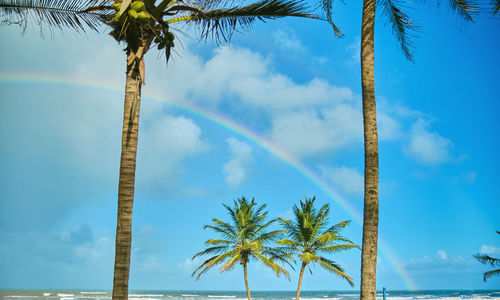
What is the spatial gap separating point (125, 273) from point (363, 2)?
6009 mm

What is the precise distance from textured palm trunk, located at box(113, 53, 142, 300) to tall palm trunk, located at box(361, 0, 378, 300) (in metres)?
3.57

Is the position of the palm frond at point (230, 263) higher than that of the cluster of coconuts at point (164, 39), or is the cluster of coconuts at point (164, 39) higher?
the cluster of coconuts at point (164, 39)

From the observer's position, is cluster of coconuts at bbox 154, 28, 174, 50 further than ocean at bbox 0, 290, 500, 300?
No

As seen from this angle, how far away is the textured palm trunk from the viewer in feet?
20.0

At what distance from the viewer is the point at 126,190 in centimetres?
627

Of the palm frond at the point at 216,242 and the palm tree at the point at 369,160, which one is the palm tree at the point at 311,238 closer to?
the palm frond at the point at 216,242

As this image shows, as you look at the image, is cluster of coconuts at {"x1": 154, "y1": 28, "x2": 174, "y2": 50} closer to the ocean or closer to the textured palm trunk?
the textured palm trunk

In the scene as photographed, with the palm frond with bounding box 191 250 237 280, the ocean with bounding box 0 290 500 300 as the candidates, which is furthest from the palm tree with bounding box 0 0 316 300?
the ocean with bounding box 0 290 500 300

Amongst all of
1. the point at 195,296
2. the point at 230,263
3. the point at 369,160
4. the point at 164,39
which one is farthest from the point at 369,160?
the point at 195,296

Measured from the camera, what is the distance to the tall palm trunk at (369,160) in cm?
752

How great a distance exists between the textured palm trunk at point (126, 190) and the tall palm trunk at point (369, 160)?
357 centimetres

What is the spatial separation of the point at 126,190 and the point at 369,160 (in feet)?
12.5

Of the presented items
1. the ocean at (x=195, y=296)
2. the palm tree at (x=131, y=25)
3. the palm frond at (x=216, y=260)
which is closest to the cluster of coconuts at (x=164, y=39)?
the palm tree at (x=131, y=25)

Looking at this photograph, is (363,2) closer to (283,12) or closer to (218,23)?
(283,12)
